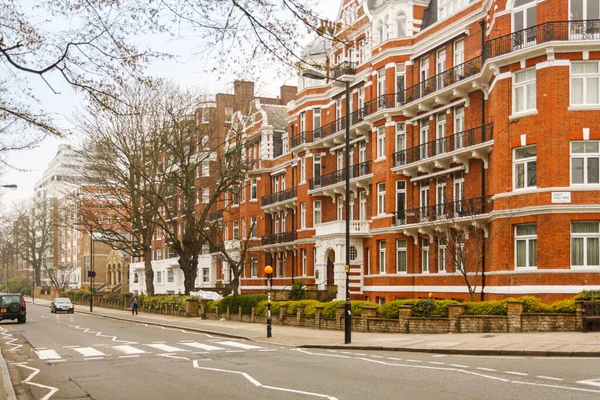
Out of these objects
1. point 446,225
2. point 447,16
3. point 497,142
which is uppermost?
point 447,16

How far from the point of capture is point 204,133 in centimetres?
4759

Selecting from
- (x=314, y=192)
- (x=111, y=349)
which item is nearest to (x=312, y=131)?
(x=314, y=192)

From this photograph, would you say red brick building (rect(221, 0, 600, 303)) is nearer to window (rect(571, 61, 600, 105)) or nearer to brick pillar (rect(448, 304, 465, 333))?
window (rect(571, 61, 600, 105))

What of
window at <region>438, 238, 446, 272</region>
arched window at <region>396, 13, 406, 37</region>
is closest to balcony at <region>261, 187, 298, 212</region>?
arched window at <region>396, 13, 406, 37</region>

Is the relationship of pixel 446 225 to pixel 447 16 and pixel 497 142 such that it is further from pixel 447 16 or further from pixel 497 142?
pixel 447 16

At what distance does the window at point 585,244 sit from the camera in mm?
28031

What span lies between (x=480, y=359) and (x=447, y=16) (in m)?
22.9

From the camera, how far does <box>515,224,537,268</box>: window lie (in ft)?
94.9

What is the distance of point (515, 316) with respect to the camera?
24172 mm

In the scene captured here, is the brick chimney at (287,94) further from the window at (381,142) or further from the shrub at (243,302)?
the shrub at (243,302)

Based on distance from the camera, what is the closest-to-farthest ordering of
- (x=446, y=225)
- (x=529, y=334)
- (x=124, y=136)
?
(x=529, y=334) < (x=446, y=225) < (x=124, y=136)

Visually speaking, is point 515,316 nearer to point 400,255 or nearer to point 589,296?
point 589,296

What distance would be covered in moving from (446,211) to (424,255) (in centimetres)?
378

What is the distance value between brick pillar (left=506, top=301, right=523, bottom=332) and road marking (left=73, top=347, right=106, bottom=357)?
1319 cm
